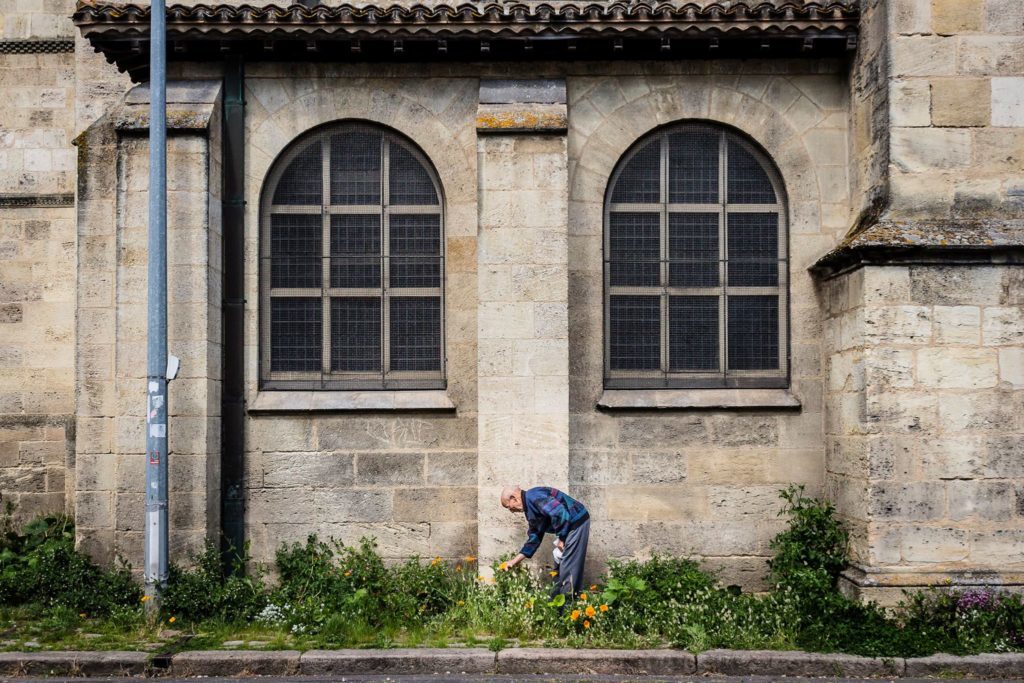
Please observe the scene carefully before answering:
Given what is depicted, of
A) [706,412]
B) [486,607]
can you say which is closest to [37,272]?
[486,607]

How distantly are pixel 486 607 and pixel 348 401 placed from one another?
2616 millimetres

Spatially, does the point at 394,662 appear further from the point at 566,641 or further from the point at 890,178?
the point at 890,178

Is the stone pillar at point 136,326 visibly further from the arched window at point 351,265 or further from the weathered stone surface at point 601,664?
the weathered stone surface at point 601,664

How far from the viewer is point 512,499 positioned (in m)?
8.37

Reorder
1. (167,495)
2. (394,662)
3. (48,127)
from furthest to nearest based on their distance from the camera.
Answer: (48,127) → (167,495) → (394,662)

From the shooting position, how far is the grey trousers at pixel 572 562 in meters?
8.44

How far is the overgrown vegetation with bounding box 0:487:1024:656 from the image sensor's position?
798cm

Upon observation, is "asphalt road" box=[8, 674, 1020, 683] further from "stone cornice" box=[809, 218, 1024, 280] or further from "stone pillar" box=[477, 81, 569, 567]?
"stone cornice" box=[809, 218, 1024, 280]

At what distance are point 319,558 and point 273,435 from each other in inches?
52.8

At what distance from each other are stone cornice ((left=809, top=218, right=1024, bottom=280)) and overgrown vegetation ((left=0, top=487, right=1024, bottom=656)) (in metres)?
2.50

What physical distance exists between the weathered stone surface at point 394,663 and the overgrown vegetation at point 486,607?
0.31 m

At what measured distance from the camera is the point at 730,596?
354 inches

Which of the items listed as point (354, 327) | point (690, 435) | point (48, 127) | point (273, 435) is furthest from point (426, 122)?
point (48, 127)

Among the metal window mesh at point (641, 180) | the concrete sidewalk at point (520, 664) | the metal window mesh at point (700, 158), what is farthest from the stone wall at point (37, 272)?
the metal window mesh at point (700, 158)
